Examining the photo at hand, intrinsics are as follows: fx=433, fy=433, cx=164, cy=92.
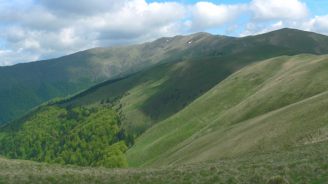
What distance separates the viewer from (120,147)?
618 ft

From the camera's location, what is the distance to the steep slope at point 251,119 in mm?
58525

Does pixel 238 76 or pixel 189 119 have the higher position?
pixel 238 76

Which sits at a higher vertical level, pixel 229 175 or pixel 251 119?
pixel 229 175

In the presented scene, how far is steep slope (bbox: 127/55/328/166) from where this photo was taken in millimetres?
58525

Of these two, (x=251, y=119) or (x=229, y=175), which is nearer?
A: (x=229, y=175)

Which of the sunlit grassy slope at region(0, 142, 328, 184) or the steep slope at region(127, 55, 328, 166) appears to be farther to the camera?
the steep slope at region(127, 55, 328, 166)

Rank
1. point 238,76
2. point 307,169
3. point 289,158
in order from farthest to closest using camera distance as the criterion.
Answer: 1. point 238,76
2. point 289,158
3. point 307,169

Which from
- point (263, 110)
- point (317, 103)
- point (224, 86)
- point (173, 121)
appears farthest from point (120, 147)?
point (317, 103)

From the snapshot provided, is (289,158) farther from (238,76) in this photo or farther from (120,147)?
(120,147)

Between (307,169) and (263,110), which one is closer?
(307,169)

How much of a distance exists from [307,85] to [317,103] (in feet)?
123

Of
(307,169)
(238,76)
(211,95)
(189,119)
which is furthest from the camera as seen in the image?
(238,76)

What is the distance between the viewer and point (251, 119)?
86.4 meters

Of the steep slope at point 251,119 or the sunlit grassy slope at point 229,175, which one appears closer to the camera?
the sunlit grassy slope at point 229,175
